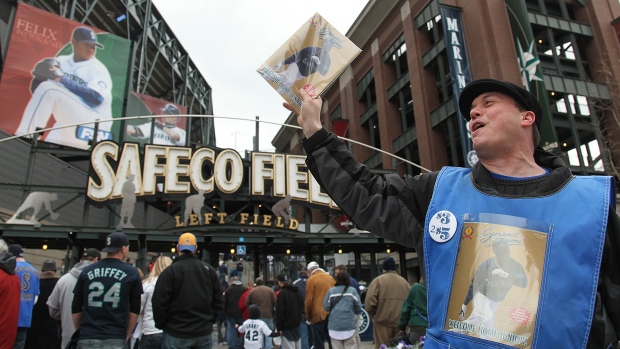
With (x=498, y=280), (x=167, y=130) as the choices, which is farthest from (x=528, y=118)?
(x=167, y=130)

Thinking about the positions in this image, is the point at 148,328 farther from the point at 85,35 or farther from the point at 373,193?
the point at 85,35

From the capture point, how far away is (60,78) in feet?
74.9

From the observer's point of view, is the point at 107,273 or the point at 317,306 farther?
the point at 317,306

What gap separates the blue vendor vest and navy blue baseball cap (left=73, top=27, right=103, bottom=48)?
27.4m

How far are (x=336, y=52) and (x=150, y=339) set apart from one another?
5370mm

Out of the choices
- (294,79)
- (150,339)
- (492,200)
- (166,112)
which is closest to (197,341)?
(150,339)

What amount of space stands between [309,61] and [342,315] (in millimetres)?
6661

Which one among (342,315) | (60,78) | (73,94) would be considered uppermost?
(60,78)

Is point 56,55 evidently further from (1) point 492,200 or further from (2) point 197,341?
(1) point 492,200

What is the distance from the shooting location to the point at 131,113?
29438 millimetres

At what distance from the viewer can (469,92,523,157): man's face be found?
1834mm

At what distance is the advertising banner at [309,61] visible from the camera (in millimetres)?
2324

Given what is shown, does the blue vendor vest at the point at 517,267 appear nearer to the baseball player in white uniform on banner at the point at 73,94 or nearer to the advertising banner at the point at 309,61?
the advertising banner at the point at 309,61

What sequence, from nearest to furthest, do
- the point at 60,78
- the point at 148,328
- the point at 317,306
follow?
1. the point at 148,328
2. the point at 317,306
3. the point at 60,78
